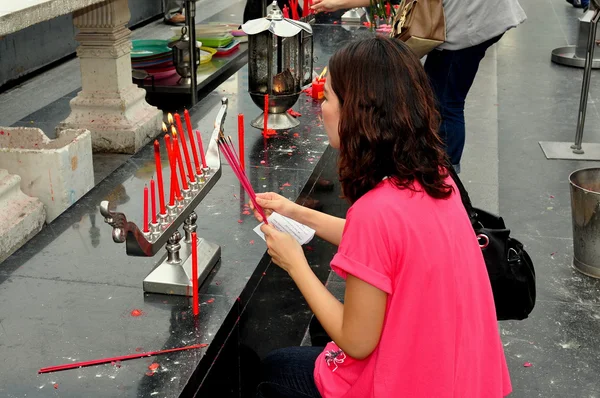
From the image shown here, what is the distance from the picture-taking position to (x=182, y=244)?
96.7 inches

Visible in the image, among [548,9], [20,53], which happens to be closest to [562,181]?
[20,53]

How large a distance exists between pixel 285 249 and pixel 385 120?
0.43 m

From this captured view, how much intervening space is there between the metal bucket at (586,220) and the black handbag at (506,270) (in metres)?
1.20

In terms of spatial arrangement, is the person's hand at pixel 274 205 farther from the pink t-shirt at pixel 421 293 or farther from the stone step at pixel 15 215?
the stone step at pixel 15 215

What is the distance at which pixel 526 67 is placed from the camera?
8148 millimetres

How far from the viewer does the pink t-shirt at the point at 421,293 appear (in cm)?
172

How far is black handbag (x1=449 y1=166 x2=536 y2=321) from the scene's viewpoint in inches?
100

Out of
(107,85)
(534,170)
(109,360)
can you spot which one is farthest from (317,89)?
(109,360)

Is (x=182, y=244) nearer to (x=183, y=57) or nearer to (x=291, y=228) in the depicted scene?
(x=291, y=228)

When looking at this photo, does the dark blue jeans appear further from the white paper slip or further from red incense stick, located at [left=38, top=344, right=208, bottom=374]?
red incense stick, located at [left=38, top=344, right=208, bottom=374]

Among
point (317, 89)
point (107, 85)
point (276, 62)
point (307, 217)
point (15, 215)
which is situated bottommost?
point (15, 215)

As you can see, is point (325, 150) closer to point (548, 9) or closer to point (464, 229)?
point (464, 229)

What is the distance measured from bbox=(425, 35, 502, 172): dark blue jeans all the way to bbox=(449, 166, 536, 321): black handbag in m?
1.45

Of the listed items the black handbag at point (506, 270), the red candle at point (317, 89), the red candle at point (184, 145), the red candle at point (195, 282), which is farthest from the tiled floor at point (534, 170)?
the red candle at point (184, 145)
